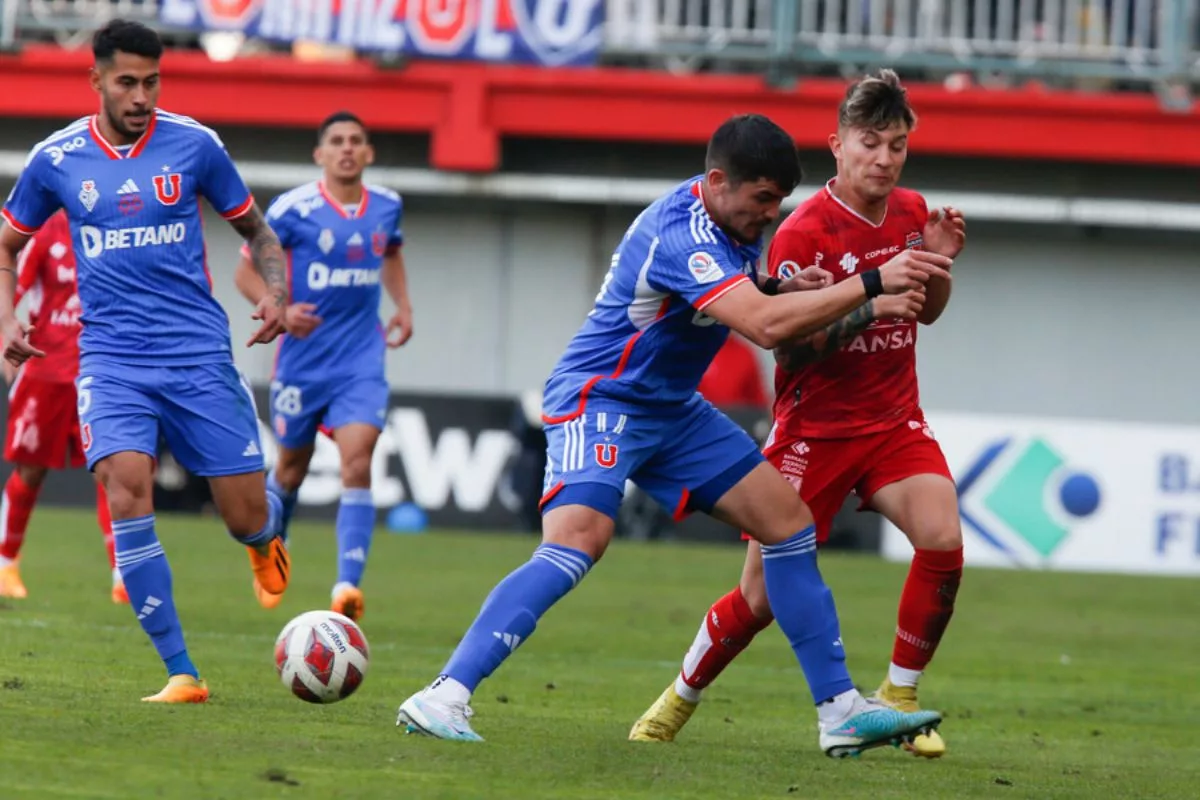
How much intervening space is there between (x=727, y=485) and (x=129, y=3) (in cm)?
1648

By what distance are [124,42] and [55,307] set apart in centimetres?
515

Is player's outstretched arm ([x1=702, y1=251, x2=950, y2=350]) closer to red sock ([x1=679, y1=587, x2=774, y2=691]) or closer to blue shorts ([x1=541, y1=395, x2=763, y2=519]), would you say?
blue shorts ([x1=541, y1=395, x2=763, y2=519])

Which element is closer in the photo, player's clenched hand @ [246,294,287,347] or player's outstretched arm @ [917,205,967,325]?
player's outstretched arm @ [917,205,967,325]

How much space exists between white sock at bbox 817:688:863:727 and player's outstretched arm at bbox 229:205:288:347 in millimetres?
2582

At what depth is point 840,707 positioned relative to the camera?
6.88 meters

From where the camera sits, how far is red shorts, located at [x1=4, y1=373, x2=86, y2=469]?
39.2 feet

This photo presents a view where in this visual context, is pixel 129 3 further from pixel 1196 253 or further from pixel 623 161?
pixel 1196 253

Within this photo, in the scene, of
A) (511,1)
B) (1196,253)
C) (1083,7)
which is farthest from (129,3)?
(1196,253)

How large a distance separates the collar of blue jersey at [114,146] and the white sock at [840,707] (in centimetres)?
328

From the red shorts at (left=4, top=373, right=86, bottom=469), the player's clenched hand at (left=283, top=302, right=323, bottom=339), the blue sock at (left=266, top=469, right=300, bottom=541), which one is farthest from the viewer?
the red shorts at (left=4, top=373, right=86, bottom=469)

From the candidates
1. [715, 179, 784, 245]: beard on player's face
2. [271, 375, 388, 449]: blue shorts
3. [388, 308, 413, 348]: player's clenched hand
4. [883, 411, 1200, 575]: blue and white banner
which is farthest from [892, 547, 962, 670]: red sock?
[883, 411, 1200, 575]: blue and white banner

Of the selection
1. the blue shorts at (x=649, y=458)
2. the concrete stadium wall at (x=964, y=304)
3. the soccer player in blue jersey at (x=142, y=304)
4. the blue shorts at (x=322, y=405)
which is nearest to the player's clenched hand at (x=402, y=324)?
the blue shorts at (x=322, y=405)

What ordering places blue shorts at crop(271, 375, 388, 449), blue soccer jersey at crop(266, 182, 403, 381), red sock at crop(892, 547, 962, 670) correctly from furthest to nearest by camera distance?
1. blue soccer jersey at crop(266, 182, 403, 381)
2. blue shorts at crop(271, 375, 388, 449)
3. red sock at crop(892, 547, 962, 670)

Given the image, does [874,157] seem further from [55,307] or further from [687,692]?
[55,307]
